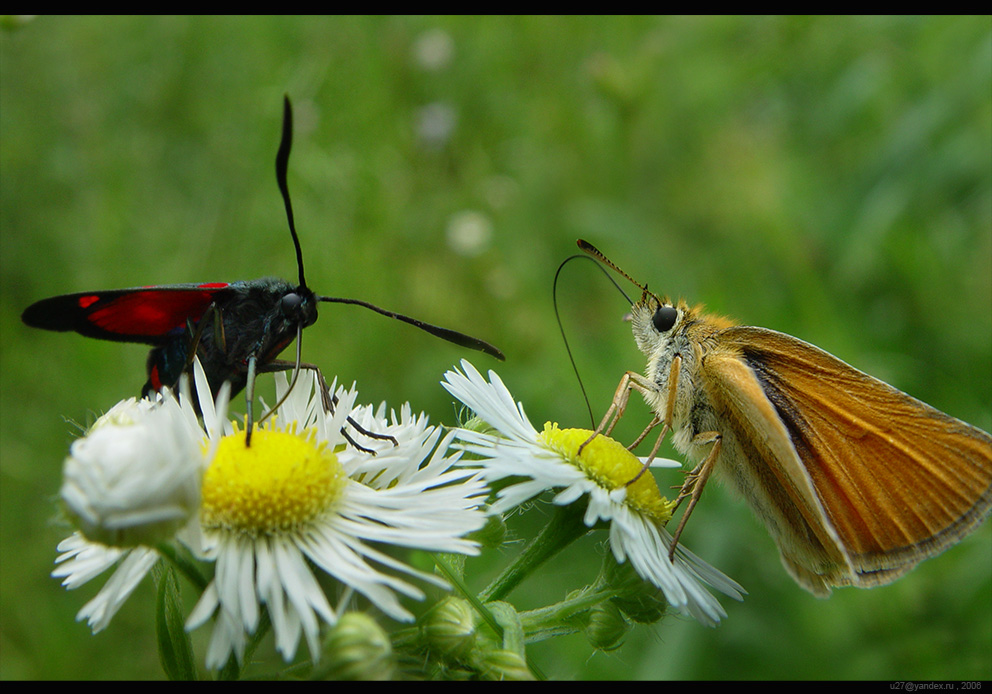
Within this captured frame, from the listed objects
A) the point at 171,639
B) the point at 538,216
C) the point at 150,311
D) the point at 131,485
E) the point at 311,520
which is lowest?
the point at 171,639

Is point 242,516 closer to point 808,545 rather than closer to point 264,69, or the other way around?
point 808,545

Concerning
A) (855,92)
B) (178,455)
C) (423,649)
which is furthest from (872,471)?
(855,92)

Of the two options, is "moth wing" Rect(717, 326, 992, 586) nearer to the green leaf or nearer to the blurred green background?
the blurred green background

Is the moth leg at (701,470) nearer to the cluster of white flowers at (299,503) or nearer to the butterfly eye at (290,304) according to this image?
the cluster of white flowers at (299,503)

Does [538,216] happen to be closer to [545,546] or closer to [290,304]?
[290,304]

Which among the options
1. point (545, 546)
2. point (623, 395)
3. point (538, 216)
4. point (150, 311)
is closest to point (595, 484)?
point (545, 546)

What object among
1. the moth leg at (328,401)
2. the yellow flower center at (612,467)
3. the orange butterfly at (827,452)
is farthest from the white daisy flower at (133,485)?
the orange butterfly at (827,452)
